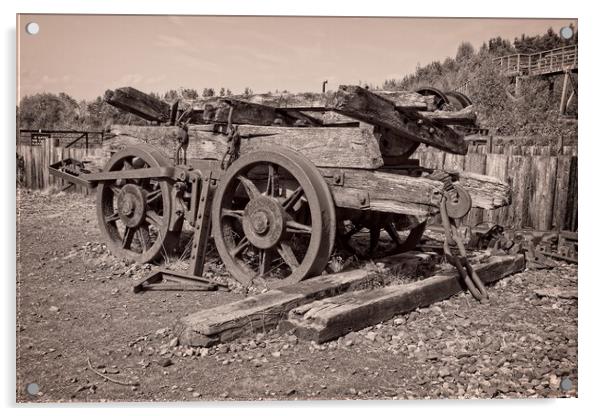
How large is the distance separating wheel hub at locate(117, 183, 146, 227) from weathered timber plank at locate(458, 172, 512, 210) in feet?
11.6

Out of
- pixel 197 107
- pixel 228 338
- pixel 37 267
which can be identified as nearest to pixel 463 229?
pixel 197 107

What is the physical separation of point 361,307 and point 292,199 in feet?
4.41

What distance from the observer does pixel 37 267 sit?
557 centimetres

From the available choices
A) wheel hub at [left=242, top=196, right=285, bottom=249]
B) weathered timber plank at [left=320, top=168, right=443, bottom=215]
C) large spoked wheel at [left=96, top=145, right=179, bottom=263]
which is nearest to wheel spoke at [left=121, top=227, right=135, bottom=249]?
large spoked wheel at [left=96, top=145, right=179, bottom=263]

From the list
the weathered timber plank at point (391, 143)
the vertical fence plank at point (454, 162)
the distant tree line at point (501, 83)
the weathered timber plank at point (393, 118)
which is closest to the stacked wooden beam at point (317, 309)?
the weathered timber plank at point (391, 143)

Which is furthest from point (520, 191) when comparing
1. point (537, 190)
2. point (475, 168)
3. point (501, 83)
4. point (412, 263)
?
point (412, 263)

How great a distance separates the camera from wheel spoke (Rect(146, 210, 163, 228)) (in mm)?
6309

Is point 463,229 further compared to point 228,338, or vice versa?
point 463,229

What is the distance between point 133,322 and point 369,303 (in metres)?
1.95

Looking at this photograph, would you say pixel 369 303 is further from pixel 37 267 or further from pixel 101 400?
pixel 37 267

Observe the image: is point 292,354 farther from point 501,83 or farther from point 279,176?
point 501,83

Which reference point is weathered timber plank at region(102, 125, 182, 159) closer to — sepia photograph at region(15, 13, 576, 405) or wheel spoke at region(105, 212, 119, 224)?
sepia photograph at region(15, 13, 576, 405)

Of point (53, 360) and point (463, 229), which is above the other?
point (463, 229)

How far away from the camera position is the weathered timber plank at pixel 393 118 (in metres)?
4.21
